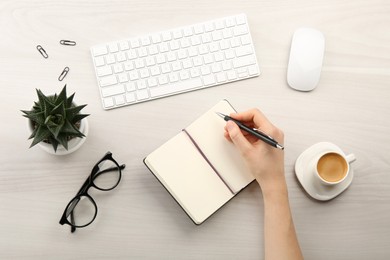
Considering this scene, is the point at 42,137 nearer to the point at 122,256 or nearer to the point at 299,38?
the point at 122,256

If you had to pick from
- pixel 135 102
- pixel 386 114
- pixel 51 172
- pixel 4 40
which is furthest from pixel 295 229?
pixel 4 40

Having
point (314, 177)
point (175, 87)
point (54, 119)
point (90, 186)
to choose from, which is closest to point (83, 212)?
point (90, 186)

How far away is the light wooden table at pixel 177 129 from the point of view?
0.93 meters

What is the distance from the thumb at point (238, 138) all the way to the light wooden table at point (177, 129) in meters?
0.10

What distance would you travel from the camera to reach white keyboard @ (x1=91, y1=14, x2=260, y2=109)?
3.09 ft

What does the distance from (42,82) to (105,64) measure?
0.15 metres

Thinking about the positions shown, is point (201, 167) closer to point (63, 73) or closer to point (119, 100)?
point (119, 100)

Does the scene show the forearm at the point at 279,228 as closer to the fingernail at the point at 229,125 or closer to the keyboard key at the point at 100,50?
the fingernail at the point at 229,125

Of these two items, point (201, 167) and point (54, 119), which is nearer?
point (54, 119)

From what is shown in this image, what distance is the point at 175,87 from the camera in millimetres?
950

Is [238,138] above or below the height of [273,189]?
above

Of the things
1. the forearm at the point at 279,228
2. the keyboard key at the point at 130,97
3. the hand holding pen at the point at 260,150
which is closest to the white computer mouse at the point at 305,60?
the hand holding pen at the point at 260,150

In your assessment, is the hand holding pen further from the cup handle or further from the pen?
the cup handle

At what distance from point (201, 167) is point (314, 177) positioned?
0.83 feet
